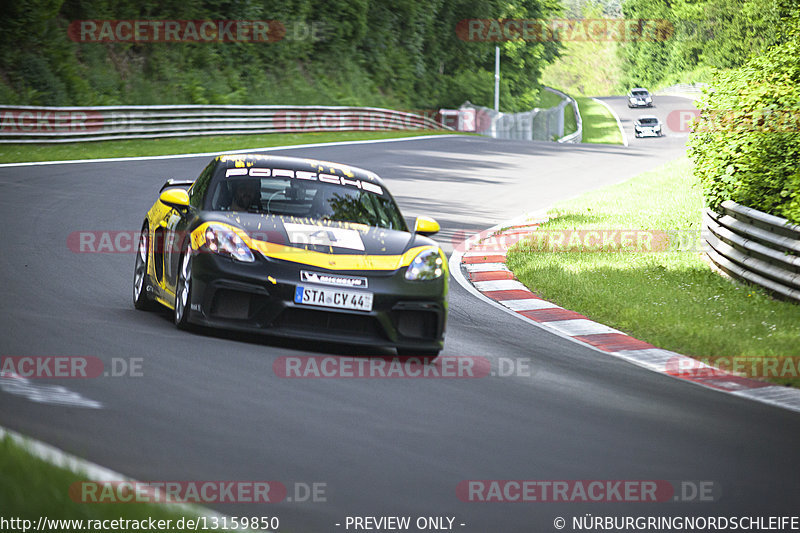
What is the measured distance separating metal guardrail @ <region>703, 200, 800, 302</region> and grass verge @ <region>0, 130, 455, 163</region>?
14.9 metres

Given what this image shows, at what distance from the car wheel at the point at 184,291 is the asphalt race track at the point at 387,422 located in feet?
0.39

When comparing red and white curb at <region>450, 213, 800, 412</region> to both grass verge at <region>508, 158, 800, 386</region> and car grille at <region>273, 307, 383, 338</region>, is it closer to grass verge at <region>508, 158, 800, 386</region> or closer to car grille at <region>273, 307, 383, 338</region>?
grass verge at <region>508, 158, 800, 386</region>

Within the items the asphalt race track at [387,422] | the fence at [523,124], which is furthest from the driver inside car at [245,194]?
the fence at [523,124]

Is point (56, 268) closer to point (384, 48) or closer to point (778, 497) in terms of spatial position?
point (778, 497)

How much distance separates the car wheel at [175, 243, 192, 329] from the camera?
7371 millimetres

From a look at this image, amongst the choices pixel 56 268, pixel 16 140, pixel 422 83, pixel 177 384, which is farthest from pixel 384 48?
pixel 177 384

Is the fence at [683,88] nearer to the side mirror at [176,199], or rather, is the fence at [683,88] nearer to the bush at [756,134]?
the bush at [756,134]

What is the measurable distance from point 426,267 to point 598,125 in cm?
7191

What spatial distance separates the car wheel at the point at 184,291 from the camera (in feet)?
24.2

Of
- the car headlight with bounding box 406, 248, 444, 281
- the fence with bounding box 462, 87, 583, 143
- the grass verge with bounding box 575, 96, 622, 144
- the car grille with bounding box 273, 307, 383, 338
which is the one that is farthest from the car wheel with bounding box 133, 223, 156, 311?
the grass verge with bounding box 575, 96, 622, 144

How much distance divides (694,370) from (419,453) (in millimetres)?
3670

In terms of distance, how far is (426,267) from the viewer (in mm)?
7535

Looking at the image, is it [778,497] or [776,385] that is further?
[776,385]

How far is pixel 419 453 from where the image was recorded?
5168 mm
